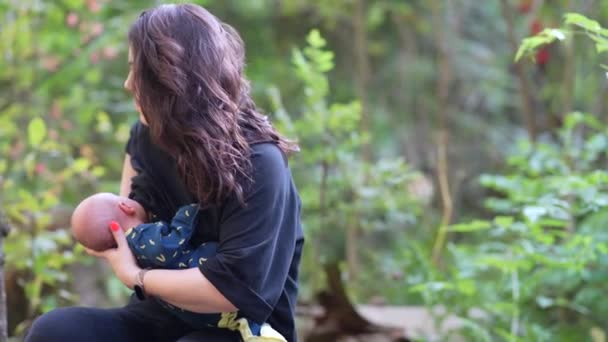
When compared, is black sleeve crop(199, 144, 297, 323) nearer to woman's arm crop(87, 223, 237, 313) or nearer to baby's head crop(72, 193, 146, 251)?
woman's arm crop(87, 223, 237, 313)

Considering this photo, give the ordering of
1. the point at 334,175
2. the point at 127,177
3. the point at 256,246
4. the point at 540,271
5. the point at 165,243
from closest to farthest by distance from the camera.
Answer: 1. the point at 256,246
2. the point at 165,243
3. the point at 127,177
4. the point at 540,271
5. the point at 334,175

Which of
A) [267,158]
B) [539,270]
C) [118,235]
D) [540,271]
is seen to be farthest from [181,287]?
[539,270]

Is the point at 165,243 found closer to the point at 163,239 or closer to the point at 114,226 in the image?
the point at 163,239

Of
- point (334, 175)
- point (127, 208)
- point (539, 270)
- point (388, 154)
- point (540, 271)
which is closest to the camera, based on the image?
point (127, 208)

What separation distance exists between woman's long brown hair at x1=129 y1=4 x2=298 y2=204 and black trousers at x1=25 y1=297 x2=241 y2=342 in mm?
388

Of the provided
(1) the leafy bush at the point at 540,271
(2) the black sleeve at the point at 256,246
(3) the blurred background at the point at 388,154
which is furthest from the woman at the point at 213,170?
(1) the leafy bush at the point at 540,271

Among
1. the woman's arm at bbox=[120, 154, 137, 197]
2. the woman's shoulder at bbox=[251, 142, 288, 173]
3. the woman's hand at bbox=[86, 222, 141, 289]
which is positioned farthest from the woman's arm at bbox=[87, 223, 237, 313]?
the woman's arm at bbox=[120, 154, 137, 197]

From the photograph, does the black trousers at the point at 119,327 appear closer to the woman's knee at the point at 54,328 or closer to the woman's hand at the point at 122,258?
the woman's knee at the point at 54,328

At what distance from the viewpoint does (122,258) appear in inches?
82.9

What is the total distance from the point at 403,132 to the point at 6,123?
3657 millimetres

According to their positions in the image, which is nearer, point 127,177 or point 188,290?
point 188,290

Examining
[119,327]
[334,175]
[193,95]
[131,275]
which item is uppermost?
[193,95]

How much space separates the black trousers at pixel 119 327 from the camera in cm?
212

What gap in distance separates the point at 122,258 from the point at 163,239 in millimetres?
118
